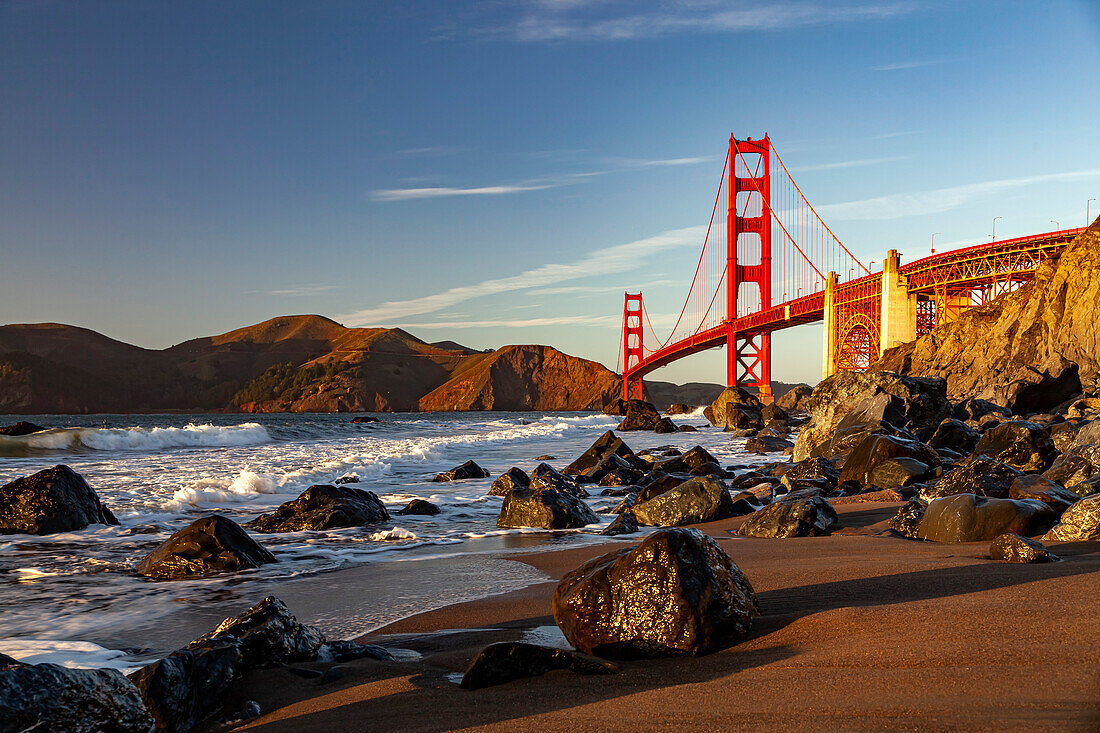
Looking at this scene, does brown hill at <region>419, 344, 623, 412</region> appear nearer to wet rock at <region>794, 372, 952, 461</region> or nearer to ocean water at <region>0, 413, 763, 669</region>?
wet rock at <region>794, 372, 952, 461</region>

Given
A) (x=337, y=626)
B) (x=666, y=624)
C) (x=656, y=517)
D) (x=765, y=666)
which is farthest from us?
(x=656, y=517)

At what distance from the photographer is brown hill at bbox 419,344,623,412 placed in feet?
375

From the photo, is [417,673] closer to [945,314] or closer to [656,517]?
[656,517]

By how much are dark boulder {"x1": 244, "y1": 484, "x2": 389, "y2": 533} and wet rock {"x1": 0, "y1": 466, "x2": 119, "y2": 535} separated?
60.6 inches

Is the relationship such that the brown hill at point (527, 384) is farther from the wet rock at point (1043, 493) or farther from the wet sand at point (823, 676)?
the wet sand at point (823, 676)

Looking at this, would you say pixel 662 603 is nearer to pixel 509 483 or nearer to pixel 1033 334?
pixel 509 483

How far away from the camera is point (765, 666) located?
2.42 m

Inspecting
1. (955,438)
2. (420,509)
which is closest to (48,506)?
(420,509)

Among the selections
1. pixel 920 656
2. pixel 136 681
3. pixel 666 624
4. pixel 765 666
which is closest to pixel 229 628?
pixel 136 681

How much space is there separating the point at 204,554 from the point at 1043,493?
6.36 m

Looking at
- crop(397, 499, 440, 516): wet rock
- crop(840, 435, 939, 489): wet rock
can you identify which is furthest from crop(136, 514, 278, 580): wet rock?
crop(840, 435, 939, 489): wet rock

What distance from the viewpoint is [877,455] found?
Answer: 30.8 feet

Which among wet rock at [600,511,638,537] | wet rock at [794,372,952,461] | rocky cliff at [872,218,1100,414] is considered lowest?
wet rock at [600,511,638,537]

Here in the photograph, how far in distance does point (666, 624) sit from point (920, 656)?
87 centimetres
